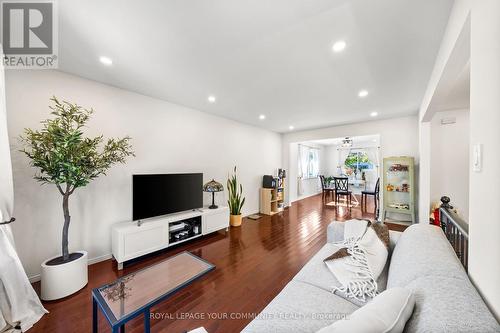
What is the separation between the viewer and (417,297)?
0.80 metres

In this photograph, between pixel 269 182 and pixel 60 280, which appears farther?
pixel 269 182

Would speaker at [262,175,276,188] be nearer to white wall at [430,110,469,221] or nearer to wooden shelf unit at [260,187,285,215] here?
wooden shelf unit at [260,187,285,215]

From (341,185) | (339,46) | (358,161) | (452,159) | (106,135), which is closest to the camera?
(339,46)

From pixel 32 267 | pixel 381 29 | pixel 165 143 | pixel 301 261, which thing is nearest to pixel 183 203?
pixel 165 143

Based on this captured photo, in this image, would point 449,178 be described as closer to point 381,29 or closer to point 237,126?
point 381,29

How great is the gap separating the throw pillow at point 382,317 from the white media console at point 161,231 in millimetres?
2566

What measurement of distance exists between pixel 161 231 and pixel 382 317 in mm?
2780

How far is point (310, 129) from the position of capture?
550 centimetres

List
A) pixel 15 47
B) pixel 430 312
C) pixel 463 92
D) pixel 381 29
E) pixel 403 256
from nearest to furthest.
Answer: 1. pixel 430 312
2. pixel 403 256
3. pixel 381 29
4. pixel 15 47
5. pixel 463 92

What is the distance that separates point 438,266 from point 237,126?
4190mm

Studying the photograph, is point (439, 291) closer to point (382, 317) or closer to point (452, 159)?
point (382, 317)

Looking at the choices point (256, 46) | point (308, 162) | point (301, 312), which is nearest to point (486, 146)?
point (301, 312)

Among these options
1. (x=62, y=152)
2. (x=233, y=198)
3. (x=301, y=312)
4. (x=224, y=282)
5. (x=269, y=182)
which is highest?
(x=62, y=152)

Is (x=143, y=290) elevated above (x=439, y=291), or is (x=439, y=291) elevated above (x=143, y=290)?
(x=439, y=291)
